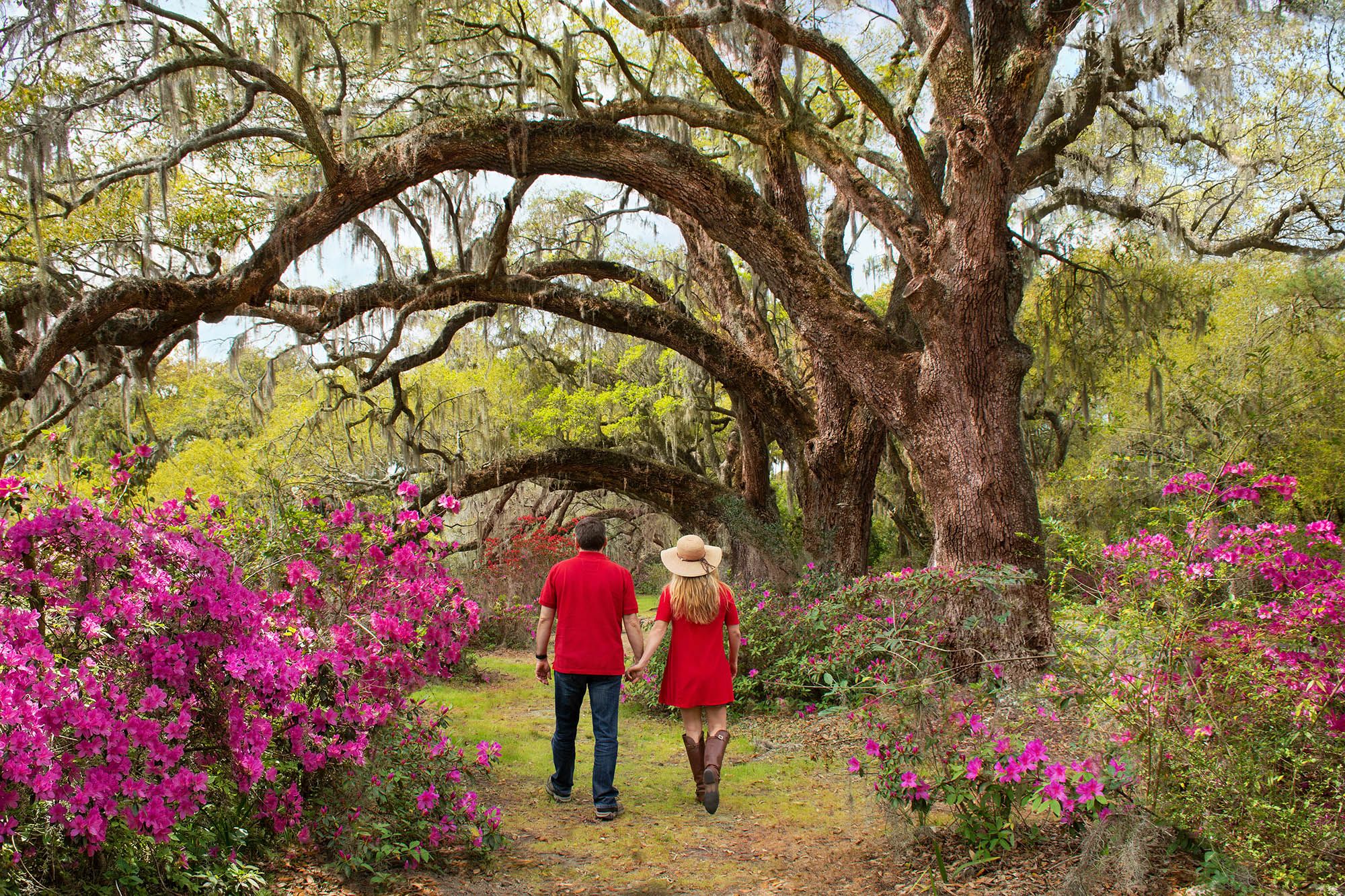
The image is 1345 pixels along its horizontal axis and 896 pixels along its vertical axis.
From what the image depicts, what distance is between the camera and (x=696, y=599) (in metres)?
5.09

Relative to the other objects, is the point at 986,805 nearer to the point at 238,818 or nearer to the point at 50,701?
the point at 238,818

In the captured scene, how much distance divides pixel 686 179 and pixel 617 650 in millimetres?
4146

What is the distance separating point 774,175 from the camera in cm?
998

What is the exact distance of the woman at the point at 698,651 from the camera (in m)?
5.03

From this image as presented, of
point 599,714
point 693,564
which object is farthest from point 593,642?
point 693,564

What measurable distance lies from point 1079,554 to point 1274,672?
0.88 m

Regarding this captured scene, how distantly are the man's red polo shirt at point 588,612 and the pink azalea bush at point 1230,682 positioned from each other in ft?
7.46

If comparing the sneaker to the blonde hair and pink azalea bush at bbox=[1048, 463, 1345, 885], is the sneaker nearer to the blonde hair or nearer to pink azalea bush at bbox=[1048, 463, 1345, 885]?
the blonde hair

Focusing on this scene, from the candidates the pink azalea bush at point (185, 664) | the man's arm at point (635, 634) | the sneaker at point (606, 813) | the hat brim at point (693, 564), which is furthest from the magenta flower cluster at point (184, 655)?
the hat brim at point (693, 564)

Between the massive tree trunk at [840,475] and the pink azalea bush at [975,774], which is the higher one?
the massive tree trunk at [840,475]

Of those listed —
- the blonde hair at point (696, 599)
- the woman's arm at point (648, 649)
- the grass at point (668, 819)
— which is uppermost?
the blonde hair at point (696, 599)

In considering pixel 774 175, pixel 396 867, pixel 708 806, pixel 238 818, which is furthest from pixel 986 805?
pixel 774 175

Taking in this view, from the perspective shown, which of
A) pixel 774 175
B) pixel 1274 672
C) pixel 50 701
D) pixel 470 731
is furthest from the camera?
pixel 774 175

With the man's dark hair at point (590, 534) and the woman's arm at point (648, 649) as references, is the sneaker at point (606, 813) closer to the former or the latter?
the woman's arm at point (648, 649)
